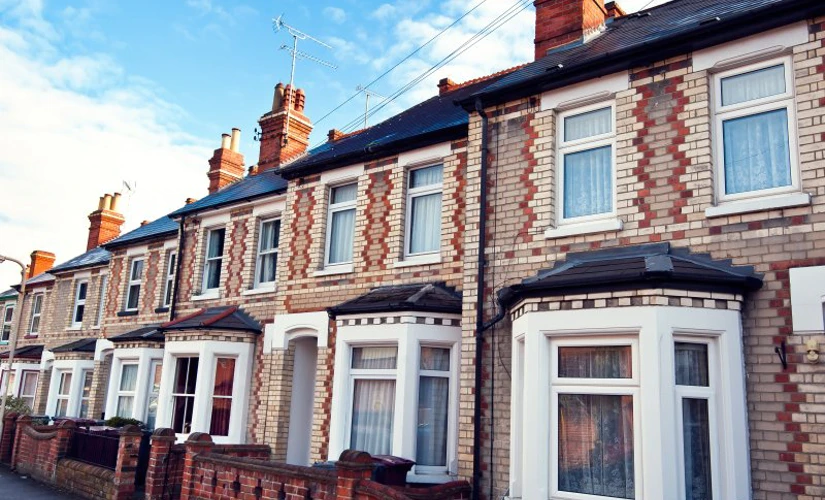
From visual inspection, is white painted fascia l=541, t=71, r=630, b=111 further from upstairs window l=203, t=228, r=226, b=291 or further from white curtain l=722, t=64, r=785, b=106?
upstairs window l=203, t=228, r=226, b=291

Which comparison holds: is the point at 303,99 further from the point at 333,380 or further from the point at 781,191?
the point at 781,191

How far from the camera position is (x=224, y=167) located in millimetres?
20906

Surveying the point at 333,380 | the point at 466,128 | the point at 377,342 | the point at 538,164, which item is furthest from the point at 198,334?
the point at 538,164

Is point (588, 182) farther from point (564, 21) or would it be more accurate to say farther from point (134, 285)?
point (134, 285)

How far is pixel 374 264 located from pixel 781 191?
21.9ft

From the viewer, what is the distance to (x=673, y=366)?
696cm

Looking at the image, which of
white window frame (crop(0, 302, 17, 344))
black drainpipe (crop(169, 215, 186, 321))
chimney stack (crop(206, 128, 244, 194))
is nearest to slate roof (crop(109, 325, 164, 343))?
black drainpipe (crop(169, 215, 186, 321))

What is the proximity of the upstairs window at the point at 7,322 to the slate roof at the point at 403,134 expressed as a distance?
796 inches

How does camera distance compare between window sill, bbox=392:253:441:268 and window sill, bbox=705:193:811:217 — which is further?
window sill, bbox=392:253:441:268

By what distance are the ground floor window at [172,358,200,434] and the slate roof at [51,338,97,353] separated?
22.8 feet

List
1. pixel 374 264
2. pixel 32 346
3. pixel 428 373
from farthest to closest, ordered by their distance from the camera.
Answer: pixel 32 346, pixel 374 264, pixel 428 373

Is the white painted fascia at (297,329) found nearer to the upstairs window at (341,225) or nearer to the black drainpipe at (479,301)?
the upstairs window at (341,225)

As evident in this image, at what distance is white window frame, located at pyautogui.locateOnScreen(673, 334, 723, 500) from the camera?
22.3 feet

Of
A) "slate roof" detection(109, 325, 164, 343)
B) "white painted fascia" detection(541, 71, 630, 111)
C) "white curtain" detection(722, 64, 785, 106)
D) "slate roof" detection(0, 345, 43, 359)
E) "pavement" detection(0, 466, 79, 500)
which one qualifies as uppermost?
"white painted fascia" detection(541, 71, 630, 111)
